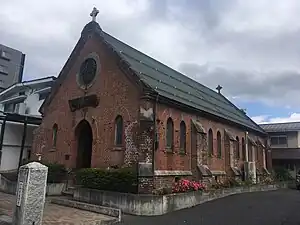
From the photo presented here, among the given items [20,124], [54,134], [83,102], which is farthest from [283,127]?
[20,124]

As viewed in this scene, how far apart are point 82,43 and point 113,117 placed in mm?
6521

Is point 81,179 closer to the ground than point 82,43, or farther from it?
closer to the ground

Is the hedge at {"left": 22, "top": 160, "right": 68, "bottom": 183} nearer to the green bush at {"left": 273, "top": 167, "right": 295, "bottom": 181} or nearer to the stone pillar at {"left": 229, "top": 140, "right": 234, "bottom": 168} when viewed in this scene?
the stone pillar at {"left": 229, "top": 140, "right": 234, "bottom": 168}

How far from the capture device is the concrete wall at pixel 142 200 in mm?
13602

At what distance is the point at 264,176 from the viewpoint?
31.3 metres

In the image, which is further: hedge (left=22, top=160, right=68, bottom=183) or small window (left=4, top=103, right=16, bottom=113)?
small window (left=4, top=103, right=16, bottom=113)

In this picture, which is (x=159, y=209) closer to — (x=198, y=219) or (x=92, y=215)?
(x=198, y=219)

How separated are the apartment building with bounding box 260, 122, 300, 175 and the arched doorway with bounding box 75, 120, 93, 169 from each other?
2742 centimetres

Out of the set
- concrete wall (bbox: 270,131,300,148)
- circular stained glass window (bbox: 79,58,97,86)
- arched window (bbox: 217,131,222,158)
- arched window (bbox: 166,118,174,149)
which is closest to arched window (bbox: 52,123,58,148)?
circular stained glass window (bbox: 79,58,97,86)

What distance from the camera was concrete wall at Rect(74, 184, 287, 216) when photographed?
44.6 feet

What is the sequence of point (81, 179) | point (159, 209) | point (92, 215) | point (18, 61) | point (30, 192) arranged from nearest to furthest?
point (30, 192)
point (92, 215)
point (159, 209)
point (81, 179)
point (18, 61)

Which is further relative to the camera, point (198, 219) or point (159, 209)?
point (159, 209)

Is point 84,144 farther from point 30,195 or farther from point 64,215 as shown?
point 30,195

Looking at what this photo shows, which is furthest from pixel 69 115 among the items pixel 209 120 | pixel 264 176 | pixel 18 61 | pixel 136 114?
pixel 18 61
